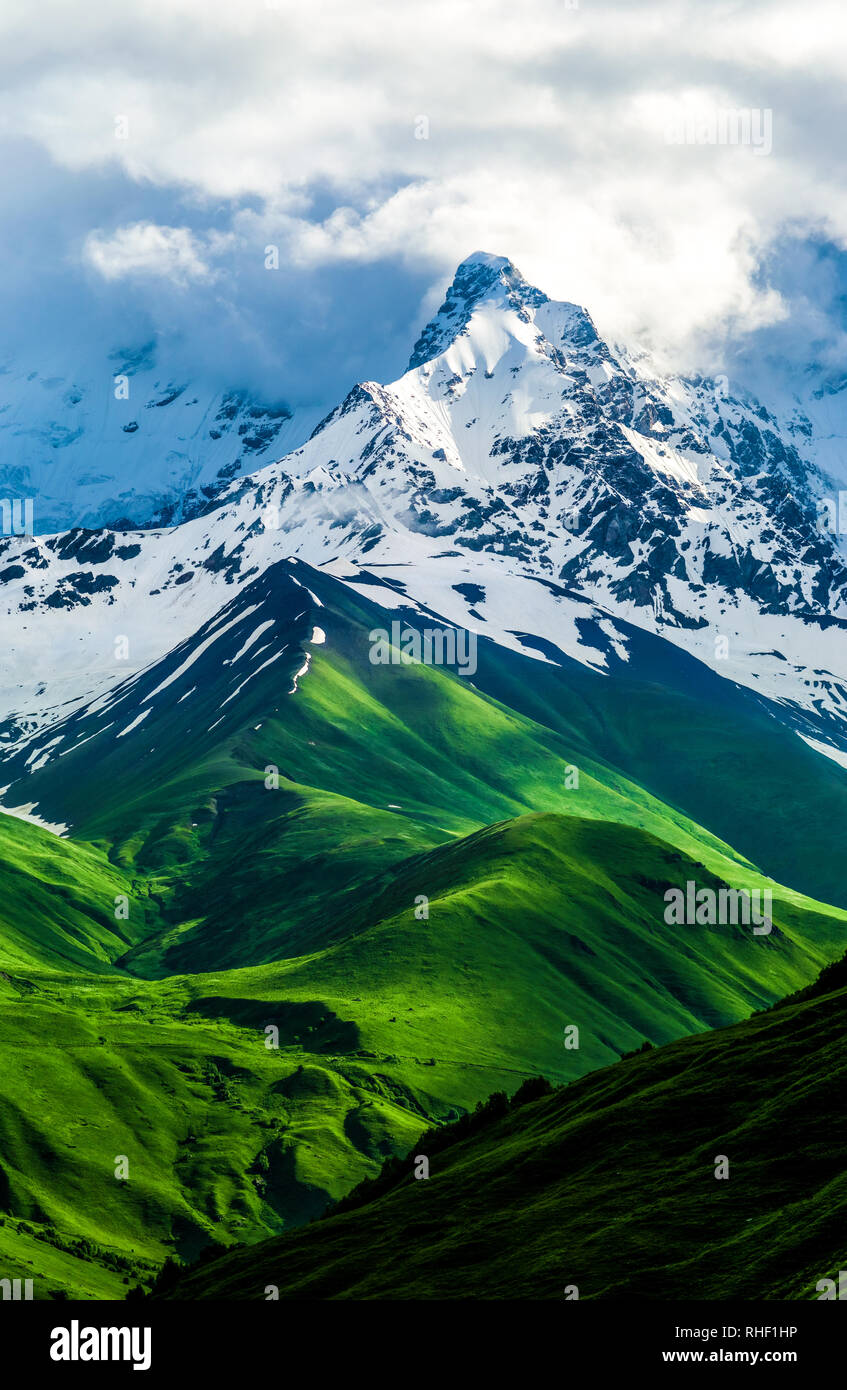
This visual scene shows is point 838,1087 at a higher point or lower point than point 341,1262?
higher

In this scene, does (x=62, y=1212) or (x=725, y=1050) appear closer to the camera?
(x=725, y=1050)

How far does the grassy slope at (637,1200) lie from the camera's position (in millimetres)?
91312

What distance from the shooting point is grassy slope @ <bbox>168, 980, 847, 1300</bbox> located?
91.3 meters

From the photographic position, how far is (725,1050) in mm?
128250

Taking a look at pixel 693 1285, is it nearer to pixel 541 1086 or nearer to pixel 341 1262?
pixel 341 1262

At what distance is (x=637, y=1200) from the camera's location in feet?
347
